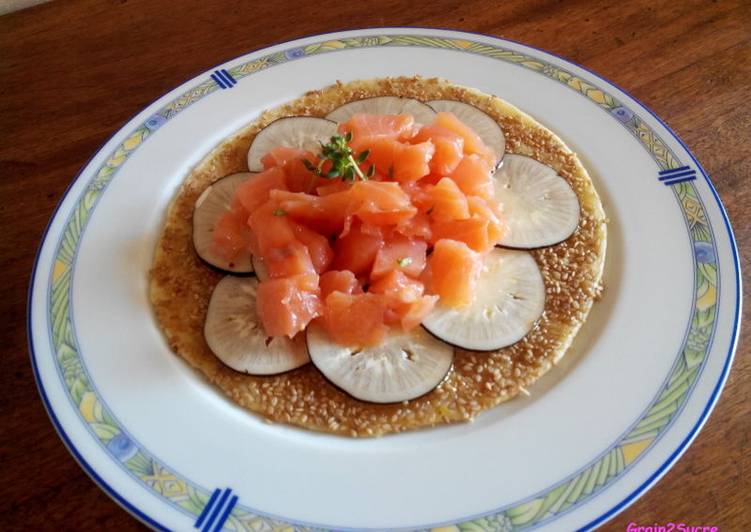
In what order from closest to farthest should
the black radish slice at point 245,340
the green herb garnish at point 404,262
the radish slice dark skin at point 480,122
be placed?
the black radish slice at point 245,340, the green herb garnish at point 404,262, the radish slice dark skin at point 480,122

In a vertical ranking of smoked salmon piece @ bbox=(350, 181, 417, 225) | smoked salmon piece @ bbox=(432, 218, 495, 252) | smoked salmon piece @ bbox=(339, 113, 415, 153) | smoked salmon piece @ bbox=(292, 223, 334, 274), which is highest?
smoked salmon piece @ bbox=(339, 113, 415, 153)

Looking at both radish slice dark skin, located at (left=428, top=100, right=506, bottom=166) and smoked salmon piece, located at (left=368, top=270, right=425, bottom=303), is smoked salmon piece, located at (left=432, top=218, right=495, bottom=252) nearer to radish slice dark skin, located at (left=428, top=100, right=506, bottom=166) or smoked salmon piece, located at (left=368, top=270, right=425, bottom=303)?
smoked salmon piece, located at (left=368, top=270, right=425, bottom=303)

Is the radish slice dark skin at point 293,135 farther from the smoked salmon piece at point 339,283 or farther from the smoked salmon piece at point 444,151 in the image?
the smoked salmon piece at point 339,283

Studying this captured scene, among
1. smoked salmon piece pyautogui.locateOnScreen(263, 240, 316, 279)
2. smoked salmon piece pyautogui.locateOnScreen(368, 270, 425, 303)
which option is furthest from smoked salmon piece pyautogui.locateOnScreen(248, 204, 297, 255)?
smoked salmon piece pyautogui.locateOnScreen(368, 270, 425, 303)

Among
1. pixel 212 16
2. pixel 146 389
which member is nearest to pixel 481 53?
pixel 212 16

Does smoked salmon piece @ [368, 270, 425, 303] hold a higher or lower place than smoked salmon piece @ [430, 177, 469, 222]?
lower

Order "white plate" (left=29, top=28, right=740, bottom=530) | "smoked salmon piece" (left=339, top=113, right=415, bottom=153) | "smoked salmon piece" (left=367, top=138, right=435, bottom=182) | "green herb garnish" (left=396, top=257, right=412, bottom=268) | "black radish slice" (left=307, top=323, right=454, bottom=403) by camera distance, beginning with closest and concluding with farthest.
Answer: "white plate" (left=29, top=28, right=740, bottom=530), "black radish slice" (left=307, top=323, right=454, bottom=403), "green herb garnish" (left=396, top=257, right=412, bottom=268), "smoked salmon piece" (left=367, top=138, right=435, bottom=182), "smoked salmon piece" (left=339, top=113, right=415, bottom=153)

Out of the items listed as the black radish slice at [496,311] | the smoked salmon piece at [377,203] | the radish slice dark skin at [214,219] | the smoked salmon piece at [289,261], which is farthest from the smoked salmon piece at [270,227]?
the black radish slice at [496,311]
